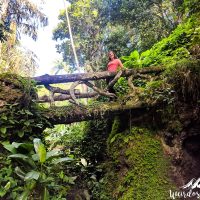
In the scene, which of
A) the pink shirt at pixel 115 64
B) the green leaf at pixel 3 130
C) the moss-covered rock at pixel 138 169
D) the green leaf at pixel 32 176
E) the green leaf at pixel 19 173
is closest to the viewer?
the green leaf at pixel 32 176

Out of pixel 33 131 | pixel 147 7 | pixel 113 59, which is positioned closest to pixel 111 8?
pixel 147 7

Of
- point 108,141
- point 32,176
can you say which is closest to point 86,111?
point 108,141

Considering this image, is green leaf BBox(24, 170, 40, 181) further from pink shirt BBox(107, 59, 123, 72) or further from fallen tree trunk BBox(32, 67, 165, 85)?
pink shirt BBox(107, 59, 123, 72)

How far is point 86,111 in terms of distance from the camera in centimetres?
593

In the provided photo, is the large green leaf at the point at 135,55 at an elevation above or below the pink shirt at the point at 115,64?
above

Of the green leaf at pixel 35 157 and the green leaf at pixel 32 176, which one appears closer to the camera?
the green leaf at pixel 32 176

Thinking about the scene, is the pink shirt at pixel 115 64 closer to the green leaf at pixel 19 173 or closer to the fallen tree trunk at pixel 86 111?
the fallen tree trunk at pixel 86 111

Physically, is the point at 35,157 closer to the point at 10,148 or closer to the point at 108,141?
the point at 10,148

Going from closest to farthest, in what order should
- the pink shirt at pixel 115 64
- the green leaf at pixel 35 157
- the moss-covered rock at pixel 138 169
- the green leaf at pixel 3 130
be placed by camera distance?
1. the green leaf at pixel 35 157
2. the green leaf at pixel 3 130
3. the moss-covered rock at pixel 138 169
4. the pink shirt at pixel 115 64

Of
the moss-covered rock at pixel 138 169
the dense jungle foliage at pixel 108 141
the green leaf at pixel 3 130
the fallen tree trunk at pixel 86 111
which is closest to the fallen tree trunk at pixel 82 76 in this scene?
the dense jungle foliage at pixel 108 141

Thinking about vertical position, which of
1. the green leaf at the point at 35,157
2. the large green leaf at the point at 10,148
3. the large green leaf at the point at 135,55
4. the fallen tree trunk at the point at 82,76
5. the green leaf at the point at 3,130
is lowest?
the green leaf at the point at 35,157

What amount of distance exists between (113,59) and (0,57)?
25.2ft

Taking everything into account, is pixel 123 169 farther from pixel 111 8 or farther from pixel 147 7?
pixel 111 8

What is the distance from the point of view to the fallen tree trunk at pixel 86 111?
5809 mm
